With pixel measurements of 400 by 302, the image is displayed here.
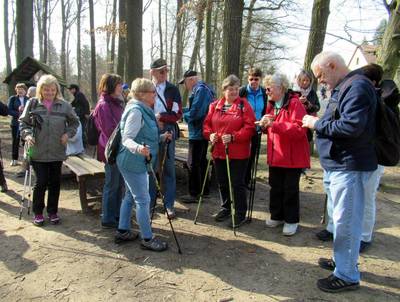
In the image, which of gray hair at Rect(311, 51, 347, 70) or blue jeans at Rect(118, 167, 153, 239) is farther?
blue jeans at Rect(118, 167, 153, 239)

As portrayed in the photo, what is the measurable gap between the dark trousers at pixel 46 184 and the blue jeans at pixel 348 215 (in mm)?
3427

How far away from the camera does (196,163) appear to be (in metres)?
5.87

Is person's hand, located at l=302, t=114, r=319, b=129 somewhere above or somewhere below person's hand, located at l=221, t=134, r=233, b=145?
above

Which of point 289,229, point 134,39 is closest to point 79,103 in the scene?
point 134,39

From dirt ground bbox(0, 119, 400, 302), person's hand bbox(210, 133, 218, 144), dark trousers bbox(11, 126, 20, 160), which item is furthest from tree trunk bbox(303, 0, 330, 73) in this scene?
dark trousers bbox(11, 126, 20, 160)

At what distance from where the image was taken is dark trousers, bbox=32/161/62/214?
476 cm

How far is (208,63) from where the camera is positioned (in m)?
15.3

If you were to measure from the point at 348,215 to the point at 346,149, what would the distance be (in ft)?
1.84

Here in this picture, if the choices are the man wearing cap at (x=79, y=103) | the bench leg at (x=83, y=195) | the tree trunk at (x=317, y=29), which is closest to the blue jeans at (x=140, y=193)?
the bench leg at (x=83, y=195)

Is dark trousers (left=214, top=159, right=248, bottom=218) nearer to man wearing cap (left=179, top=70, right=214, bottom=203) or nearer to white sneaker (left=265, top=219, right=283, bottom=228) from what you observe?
white sneaker (left=265, top=219, right=283, bottom=228)

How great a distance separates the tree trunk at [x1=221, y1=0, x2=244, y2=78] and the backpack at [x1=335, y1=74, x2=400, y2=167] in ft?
16.0

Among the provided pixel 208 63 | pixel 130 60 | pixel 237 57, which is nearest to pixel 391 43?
pixel 237 57

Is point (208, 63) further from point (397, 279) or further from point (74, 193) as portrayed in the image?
point (397, 279)

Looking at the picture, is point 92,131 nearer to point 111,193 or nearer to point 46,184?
point 111,193
